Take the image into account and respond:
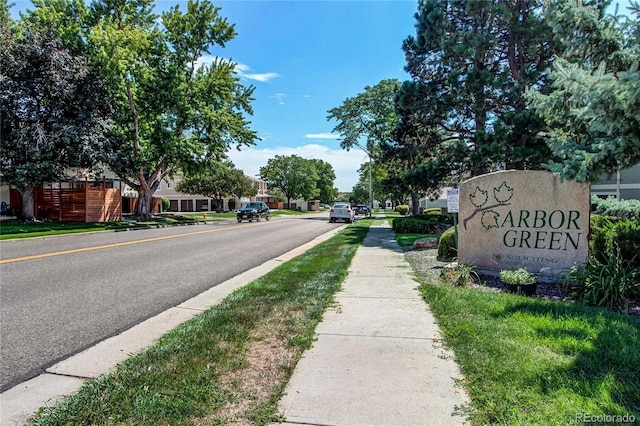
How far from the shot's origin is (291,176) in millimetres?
85562

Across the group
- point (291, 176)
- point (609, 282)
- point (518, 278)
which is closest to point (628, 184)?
point (518, 278)

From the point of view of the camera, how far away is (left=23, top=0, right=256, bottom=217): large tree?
81.0 feet

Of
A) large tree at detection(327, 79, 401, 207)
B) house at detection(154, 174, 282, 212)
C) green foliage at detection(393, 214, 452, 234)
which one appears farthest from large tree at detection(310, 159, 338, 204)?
green foliage at detection(393, 214, 452, 234)

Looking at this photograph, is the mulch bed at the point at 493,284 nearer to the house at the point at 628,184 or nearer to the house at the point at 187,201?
the house at the point at 628,184

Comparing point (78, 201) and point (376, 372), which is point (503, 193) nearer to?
point (376, 372)

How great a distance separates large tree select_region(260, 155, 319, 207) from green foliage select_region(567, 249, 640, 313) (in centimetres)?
7946

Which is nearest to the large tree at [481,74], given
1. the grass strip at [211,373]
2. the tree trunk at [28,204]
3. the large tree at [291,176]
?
the grass strip at [211,373]

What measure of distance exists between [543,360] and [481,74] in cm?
1589

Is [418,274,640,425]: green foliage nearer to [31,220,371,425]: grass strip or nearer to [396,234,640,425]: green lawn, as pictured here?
[396,234,640,425]: green lawn

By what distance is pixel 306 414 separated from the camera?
2846 mm

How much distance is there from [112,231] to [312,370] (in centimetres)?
2053

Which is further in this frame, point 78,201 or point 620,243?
point 78,201

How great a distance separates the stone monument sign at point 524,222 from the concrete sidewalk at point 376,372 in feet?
10.1

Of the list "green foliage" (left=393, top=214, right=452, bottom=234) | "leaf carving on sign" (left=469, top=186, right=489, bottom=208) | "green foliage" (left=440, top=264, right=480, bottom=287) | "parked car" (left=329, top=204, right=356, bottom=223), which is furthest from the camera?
"parked car" (left=329, top=204, right=356, bottom=223)
